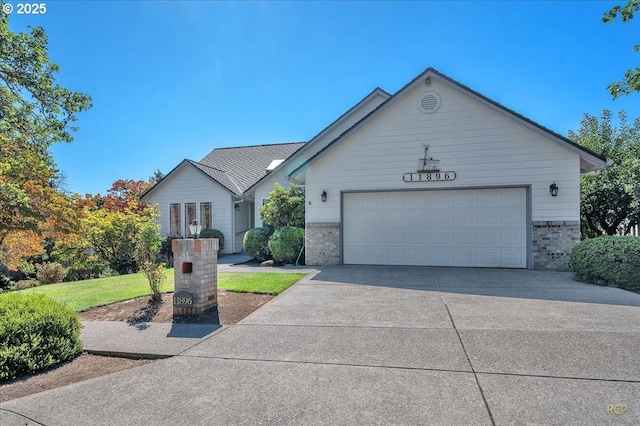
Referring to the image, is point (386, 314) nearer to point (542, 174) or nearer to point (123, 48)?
point (542, 174)

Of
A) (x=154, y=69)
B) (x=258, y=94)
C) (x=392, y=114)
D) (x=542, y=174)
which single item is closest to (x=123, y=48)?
(x=154, y=69)

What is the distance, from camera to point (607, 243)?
7.93 m

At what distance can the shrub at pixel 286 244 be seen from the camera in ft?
40.0

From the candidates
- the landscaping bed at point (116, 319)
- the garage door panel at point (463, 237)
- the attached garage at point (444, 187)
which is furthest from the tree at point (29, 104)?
the garage door panel at point (463, 237)

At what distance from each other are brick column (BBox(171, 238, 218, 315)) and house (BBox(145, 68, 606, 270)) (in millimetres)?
6092

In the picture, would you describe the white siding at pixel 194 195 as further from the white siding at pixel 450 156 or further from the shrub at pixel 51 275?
the white siding at pixel 450 156

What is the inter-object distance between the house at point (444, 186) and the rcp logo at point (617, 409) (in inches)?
318

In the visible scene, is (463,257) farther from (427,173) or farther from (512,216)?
(427,173)

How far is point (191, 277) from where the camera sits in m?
5.97

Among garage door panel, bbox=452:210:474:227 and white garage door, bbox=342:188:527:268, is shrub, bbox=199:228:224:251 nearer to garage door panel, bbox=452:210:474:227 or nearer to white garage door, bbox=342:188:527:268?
white garage door, bbox=342:188:527:268

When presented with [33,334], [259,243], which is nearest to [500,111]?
[259,243]

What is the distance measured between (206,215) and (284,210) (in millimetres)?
7661

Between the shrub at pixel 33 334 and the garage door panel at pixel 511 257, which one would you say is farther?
the garage door panel at pixel 511 257

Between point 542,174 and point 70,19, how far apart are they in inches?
560
